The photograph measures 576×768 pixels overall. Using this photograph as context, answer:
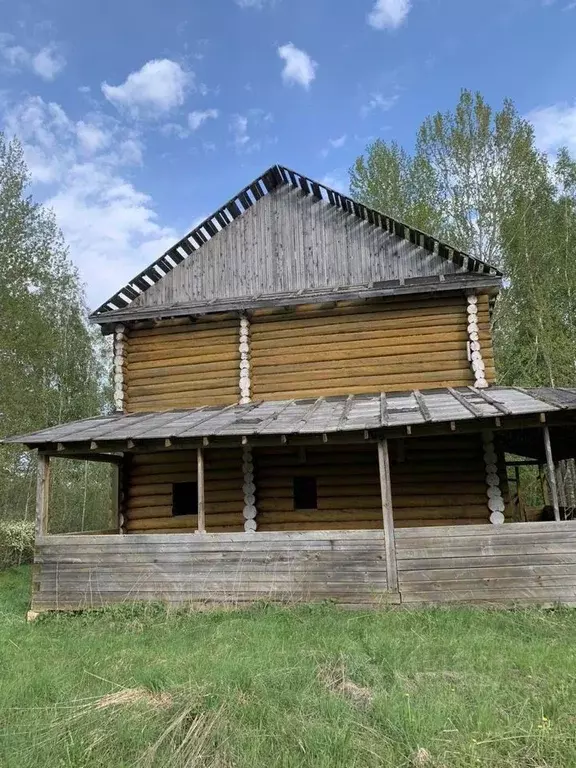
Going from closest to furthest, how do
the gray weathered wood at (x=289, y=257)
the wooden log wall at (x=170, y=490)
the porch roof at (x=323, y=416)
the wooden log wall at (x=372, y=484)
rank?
the porch roof at (x=323, y=416) → the wooden log wall at (x=372, y=484) → the wooden log wall at (x=170, y=490) → the gray weathered wood at (x=289, y=257)

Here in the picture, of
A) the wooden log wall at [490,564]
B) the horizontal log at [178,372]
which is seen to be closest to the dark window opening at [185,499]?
the horizontal log at [178,372]

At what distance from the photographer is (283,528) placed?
12.9 m

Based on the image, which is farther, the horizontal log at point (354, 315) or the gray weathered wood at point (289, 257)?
the gray weathered wood at point (289, 257)

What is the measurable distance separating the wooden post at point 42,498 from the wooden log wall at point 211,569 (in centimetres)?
25

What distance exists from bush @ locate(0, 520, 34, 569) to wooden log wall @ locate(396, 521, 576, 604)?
14.8m

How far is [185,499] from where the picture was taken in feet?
46.6

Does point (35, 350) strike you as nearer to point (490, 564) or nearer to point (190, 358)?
point (190, 358)

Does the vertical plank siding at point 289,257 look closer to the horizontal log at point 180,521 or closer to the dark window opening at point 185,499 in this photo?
the dark window opening at point 185,499

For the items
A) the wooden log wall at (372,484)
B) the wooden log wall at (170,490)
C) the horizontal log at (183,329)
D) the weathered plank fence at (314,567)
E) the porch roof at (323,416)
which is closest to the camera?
the weathered plank fence at (314,567)

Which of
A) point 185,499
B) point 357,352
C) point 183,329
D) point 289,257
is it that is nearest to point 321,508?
point 185,499

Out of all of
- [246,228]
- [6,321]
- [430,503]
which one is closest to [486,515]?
[430,503]

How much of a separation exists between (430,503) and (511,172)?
58.6ft

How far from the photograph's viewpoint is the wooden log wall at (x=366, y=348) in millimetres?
13172

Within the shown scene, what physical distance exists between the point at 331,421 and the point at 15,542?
14.1 metres
